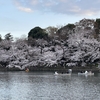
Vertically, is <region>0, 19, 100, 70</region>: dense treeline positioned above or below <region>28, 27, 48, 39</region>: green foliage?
below

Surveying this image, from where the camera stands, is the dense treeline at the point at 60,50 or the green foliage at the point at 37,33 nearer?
the dense treeline at the point at 60,50

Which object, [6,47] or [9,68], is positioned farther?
[6,47]

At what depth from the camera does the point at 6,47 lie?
205 feet

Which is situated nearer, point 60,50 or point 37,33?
point 60,50

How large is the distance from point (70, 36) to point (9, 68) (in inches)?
583

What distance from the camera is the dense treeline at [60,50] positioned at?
179ft

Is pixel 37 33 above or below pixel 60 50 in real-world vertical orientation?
above

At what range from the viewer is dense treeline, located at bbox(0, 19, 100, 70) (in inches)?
2147

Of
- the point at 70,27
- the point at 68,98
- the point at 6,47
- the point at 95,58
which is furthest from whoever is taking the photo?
the point at 70,27

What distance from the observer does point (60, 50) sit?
57844mm

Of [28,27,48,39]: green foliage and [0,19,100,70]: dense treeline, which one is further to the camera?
[28,27,48,39]: green foliage

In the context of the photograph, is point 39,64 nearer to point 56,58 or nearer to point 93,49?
point 56,58

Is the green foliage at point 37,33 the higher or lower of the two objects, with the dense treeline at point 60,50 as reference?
higher

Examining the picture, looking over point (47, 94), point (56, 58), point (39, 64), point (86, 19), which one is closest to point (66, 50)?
point (56, 58)
